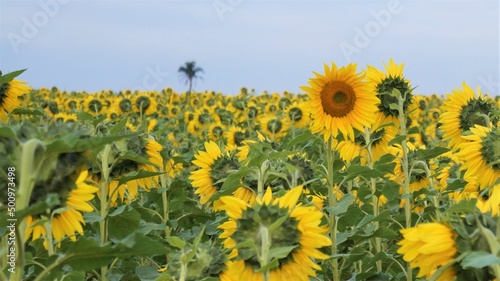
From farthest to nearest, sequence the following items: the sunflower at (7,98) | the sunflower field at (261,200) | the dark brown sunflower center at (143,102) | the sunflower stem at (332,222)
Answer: the dark brown sunflower center at (143,102) < the sunflower at (7,98) < the sunflower stem at (332,222) < the sunflower field at (261,200)

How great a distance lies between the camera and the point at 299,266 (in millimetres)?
2086

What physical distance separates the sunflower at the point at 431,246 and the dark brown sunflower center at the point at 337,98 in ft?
5.23

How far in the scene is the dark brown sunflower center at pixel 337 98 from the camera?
332 centimetres

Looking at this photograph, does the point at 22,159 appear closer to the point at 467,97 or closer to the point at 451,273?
the point at 451,273

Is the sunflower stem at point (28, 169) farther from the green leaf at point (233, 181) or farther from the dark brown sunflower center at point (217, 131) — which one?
the dark brown sunflower center at point (217, 131)

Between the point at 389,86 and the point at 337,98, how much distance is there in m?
0.70

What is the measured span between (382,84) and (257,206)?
7.13 ft

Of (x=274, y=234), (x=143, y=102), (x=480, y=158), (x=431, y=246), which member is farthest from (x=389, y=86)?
(x=143, y=102)

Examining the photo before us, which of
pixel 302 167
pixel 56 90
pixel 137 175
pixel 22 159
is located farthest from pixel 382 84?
pixel 56 90

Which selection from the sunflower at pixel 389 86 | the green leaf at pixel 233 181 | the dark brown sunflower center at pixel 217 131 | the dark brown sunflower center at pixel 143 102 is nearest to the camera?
the green leaf at pixel 233 181

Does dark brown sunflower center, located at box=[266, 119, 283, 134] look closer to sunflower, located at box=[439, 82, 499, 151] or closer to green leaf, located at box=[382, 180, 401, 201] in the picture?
sunflower, located at box=[439, 82, 499, 151]

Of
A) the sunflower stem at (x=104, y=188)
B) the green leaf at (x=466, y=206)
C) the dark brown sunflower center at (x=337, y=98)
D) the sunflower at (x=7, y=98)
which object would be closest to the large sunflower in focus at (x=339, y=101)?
the dark brown sunflower center at (x=337, y=98)

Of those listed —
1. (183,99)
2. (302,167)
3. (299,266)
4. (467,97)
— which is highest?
(183,99)

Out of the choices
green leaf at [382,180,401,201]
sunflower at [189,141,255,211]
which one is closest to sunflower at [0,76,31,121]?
sunflower at [189,141,255,211]
